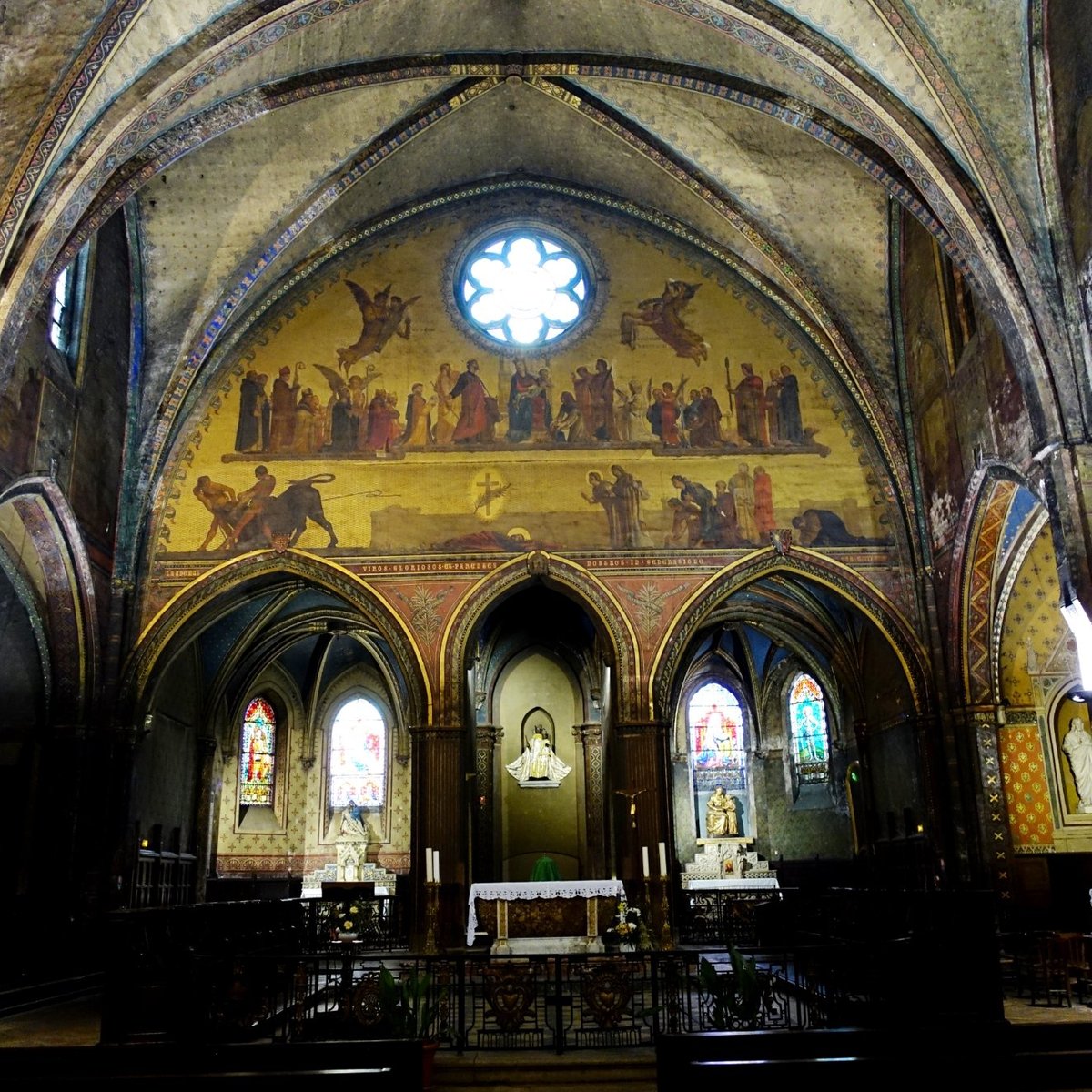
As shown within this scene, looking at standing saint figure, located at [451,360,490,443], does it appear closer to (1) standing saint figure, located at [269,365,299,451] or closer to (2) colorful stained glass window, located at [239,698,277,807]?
(1) standing saint figure, located at [269,365,299,451]

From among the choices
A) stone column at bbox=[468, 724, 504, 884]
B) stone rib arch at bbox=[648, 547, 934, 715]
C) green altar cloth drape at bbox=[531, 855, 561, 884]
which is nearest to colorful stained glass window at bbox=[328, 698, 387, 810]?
stone column at bbox=[468, 724, 504, 884]

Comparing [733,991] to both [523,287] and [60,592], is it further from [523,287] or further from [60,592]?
[523,287]

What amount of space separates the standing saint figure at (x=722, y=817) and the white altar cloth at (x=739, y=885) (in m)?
2.66

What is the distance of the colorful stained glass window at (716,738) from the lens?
29.3 m

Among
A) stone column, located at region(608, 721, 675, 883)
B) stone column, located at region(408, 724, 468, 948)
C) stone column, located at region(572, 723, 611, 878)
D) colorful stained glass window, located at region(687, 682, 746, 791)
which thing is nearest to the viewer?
stone column, located at region(408, 724, 468, 948)

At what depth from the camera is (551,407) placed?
19.9 m

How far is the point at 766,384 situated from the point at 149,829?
44.7ft

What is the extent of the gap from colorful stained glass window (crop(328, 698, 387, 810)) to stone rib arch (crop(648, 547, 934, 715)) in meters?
12.4

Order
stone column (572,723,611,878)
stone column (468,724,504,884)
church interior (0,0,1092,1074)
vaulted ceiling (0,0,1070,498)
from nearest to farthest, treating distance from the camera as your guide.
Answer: vaulted ceiling (0,0,1070,498) → church interior (0,0,1092,1074) → stone column (468,724,504,884) → stone column (572,723,611,878)

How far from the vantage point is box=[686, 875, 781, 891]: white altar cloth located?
70.1 feet

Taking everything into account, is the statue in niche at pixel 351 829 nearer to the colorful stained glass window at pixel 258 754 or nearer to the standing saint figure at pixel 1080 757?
the colorful stained glass window at pixel 258 754

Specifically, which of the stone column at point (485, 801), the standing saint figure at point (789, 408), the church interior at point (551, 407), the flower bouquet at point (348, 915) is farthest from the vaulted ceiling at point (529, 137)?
the stone column at point (485, 801)

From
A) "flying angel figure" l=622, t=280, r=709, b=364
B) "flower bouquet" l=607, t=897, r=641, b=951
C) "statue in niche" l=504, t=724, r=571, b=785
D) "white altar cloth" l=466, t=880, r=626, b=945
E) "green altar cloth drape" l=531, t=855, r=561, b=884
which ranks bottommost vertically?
"flower bouquet" l=607, t=897, r=641, b=951

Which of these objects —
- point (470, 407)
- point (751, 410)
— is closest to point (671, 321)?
point (751, 410)
